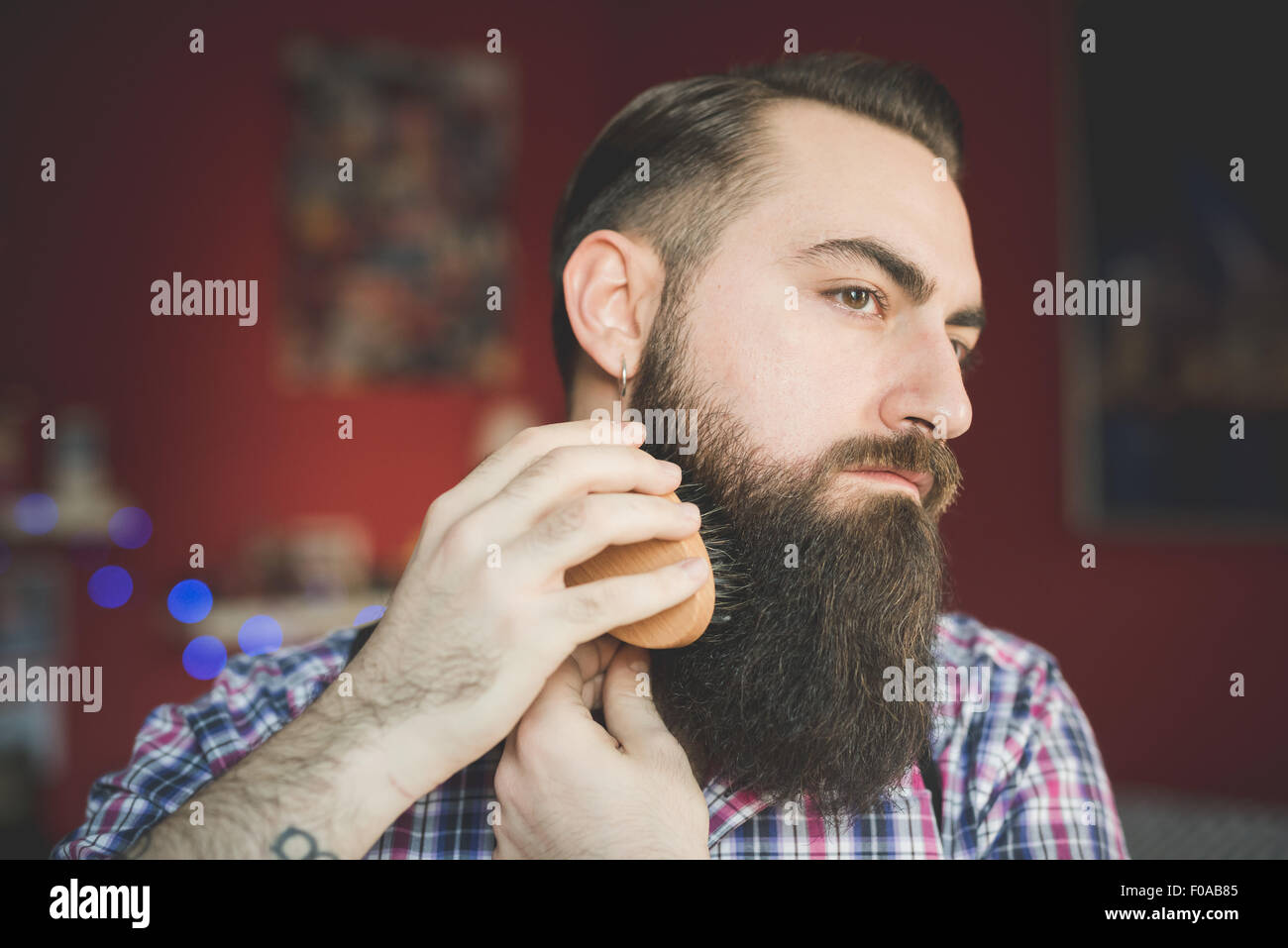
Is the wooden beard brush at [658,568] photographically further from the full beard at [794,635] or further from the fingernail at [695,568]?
the full beard at [794,635]

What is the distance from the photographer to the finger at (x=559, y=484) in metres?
0.69

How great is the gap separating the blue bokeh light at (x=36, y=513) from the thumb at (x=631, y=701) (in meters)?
2.74

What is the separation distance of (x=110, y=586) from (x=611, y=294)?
110 inches

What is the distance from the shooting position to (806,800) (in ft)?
3.13

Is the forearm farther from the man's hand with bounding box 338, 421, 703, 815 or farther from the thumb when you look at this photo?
the thumb

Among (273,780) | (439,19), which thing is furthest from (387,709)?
(439,19)

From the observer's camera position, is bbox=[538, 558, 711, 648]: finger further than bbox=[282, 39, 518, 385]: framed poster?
No

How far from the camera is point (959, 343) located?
1028mm

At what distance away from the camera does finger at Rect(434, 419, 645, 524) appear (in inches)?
28.4

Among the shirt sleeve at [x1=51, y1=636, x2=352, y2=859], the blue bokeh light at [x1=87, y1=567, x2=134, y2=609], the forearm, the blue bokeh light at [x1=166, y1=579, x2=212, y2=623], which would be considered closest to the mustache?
the forearm

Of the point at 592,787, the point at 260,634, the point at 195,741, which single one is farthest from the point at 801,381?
the point at 260,634

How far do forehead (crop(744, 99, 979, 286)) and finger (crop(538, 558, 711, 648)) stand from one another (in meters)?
0.39

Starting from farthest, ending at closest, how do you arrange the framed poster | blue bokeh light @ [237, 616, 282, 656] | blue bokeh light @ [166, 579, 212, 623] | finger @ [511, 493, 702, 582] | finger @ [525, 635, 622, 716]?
the framed poster, blue bokeh light @ [166, 579, 212, 623], blue bokeh light @ [237, 616, 282, 656], finger @ [525, 635, 622, 716], finger @ [511, 493, 702, 582]

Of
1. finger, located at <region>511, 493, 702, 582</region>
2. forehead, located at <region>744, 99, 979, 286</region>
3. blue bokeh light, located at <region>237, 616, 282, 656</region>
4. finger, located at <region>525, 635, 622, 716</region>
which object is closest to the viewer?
finger, located at <region>511, 493, 702, 582</region>
